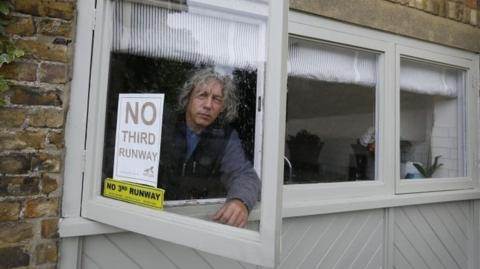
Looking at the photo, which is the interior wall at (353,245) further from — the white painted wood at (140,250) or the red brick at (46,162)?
the red brick at (46,162)

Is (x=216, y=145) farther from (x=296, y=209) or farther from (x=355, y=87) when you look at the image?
(x=355, y=87)

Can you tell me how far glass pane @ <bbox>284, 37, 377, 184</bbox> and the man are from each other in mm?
916

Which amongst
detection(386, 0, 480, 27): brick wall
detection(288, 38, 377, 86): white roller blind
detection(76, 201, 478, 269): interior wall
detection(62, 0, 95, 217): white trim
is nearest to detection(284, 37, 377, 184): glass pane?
detection(288, 38, 377, 86): white roller blind

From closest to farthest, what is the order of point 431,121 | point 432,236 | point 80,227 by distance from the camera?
point 80,227 → point 432,236 → point 431,121

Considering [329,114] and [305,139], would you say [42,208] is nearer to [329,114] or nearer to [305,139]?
[305,139]

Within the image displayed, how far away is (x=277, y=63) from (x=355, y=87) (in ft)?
5.58

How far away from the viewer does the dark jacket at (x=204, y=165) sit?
167 cm

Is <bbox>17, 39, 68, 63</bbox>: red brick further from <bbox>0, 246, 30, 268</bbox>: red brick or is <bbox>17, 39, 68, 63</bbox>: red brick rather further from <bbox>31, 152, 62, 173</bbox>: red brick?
<bbox>0, 246, 30, 268</bbox>: red brick

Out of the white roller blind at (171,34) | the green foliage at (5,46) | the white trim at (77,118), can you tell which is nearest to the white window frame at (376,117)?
the white roller blind at (171,34)

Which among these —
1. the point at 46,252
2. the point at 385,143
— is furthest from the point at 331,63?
the point at 46,252

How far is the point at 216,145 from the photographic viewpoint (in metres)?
1.74

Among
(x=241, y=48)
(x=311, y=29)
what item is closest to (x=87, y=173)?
(x=241, y=48)

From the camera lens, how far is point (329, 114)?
2906 millimetres

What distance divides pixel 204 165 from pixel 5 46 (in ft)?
3.26
